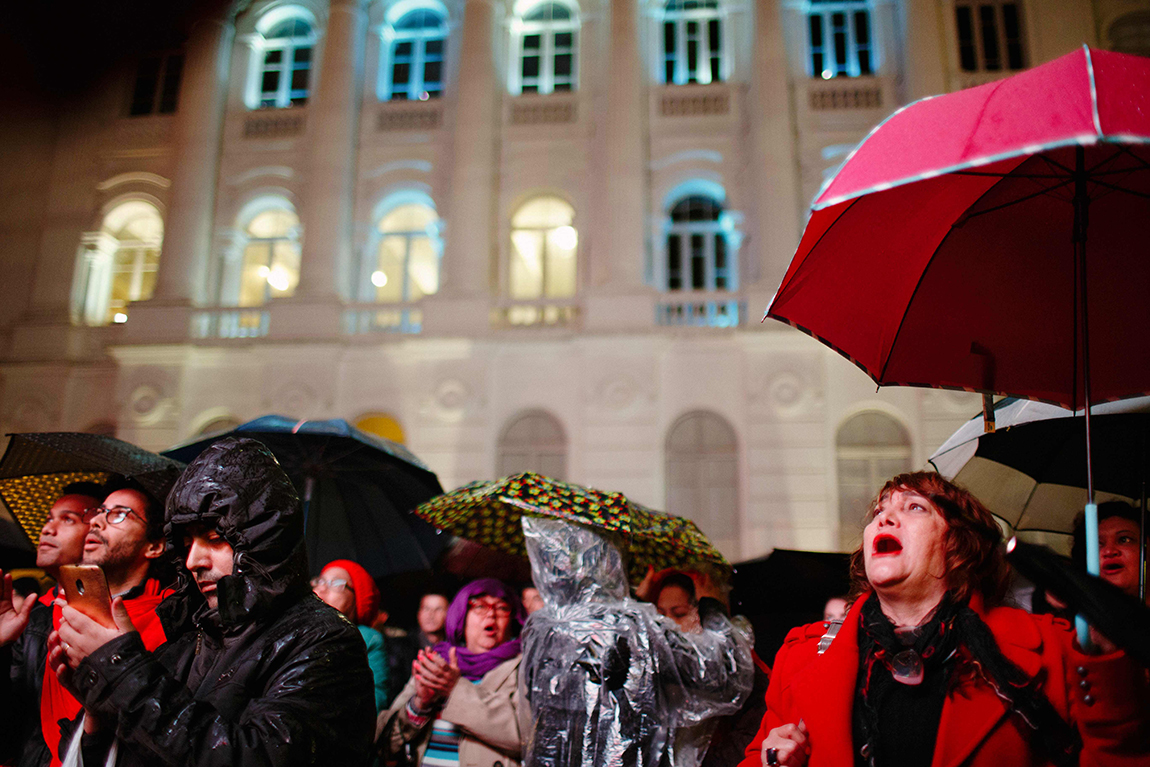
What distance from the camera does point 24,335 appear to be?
50.0 feet

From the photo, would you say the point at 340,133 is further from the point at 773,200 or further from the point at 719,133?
the point at 773,200

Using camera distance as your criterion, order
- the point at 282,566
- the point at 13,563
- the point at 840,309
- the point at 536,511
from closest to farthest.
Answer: the point at 282,566 → the point at 840,309 → the point at 536,511 → the point at 13,563

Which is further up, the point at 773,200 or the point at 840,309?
the point at 773,200

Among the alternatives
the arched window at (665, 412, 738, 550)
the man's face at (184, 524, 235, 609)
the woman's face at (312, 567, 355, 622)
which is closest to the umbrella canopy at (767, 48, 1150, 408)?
the man's face at (184, 524, 235, 609)

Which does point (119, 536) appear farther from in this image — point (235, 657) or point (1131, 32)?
point (1131, 32)

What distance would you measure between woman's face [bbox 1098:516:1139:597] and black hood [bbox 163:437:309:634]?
295 cm

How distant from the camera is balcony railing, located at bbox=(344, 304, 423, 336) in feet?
46.1

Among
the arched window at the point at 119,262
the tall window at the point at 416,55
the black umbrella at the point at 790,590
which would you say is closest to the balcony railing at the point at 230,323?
the arched window at the point at 119,262

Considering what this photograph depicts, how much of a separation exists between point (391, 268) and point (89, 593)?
45.0 feet

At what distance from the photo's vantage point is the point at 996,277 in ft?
9.75

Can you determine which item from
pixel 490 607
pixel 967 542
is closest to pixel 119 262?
pixel 490 607

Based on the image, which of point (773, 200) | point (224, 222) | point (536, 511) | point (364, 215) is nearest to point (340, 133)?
point (364, 215)

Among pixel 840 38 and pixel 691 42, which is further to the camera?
pixel 691 42

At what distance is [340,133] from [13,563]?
10548mm
